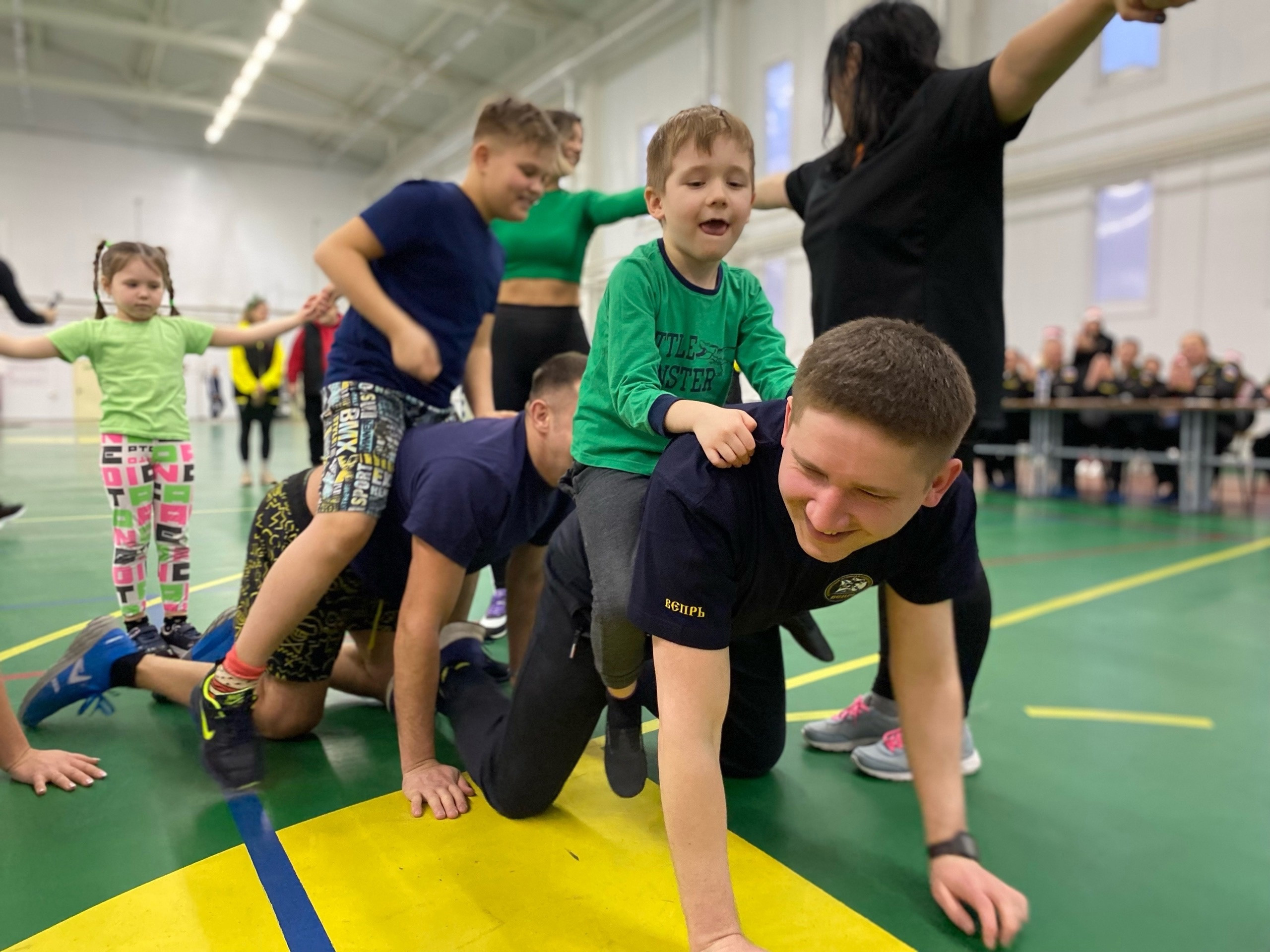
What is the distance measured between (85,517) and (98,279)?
1131 millimetres

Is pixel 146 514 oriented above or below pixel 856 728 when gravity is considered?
above

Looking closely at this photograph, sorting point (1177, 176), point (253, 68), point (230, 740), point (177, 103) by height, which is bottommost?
point (230, 740)

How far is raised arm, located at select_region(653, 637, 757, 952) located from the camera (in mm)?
1062

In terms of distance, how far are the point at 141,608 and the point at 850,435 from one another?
7.04 feet

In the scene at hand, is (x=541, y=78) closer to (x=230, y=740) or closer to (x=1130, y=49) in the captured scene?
(x=1130, y=49)

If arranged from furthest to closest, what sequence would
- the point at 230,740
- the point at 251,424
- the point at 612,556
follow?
the point at 251,424 → the point at 230,740 → the point at 612,556

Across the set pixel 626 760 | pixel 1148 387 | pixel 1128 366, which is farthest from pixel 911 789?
pixel 1128 366

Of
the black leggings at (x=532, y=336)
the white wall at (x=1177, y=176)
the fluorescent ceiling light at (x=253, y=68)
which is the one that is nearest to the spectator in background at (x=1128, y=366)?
the white wall at (x=1177, y=176)

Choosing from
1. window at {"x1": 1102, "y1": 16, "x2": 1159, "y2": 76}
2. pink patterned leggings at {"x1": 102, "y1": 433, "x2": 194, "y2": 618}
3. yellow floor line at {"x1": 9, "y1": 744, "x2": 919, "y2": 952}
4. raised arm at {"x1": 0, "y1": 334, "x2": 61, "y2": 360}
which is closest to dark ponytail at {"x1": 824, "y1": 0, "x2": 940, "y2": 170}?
yellow floor line at {"x1": 9, "y1": 744, "x2": 919, "y2": 952}

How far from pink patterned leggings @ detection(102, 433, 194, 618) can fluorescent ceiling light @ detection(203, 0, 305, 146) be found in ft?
41.0

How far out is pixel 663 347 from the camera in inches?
53.4

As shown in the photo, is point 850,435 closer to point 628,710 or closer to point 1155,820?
point 628,710

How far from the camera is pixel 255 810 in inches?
62.6

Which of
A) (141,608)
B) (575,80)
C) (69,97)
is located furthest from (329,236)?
(69,97)
